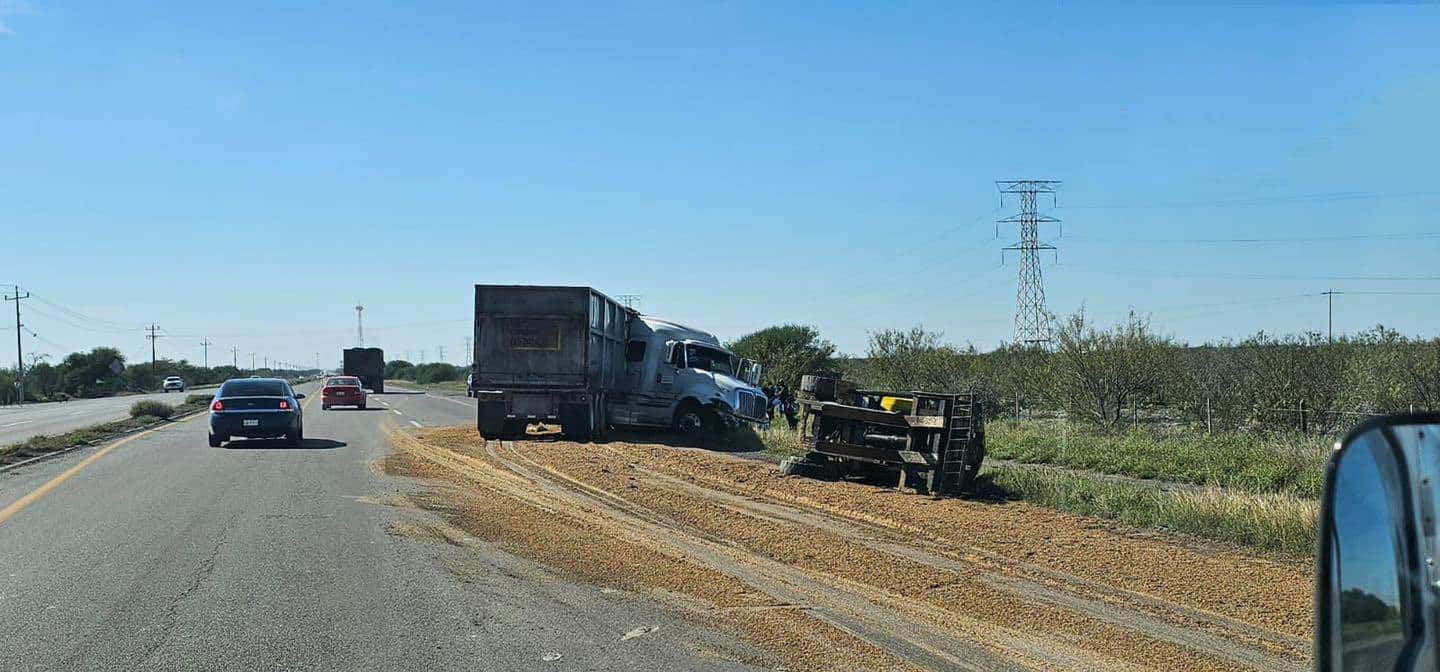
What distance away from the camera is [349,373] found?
6938cm

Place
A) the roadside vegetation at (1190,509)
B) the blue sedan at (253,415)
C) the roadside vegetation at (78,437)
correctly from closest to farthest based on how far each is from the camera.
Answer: the roadside vegetation at (1190,509)
the roadside vegetation at (78,437)
the blue sedan at (253,415)

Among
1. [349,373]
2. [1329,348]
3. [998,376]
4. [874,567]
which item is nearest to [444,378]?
[349,373]

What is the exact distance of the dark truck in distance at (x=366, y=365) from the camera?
6881 centimetres

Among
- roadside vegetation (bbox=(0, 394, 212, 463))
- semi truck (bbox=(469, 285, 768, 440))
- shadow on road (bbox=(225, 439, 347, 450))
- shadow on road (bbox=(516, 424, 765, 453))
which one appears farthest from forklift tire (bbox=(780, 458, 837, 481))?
roadside vegetation (bbox=(0, 394, 212, 463))

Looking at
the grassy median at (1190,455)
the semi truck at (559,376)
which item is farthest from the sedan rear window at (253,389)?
the grassy median at (1190,455)

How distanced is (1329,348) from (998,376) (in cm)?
1133

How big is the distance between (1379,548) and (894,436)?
1420 cm

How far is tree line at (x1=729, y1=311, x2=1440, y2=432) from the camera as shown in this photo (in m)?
22.2

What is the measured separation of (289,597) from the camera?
823 cm

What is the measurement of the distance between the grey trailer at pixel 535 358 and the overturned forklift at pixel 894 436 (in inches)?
339

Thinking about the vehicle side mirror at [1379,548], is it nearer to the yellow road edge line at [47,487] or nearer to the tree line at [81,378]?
the yellow road edge line at [47,487]

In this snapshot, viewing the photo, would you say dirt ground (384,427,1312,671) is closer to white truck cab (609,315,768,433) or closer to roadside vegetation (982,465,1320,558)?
roadside vegetation (982,465,1320,558)

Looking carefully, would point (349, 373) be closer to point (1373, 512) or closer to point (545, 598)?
point (545, 598)

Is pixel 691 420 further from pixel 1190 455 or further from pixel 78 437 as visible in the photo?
pixel 78 437
